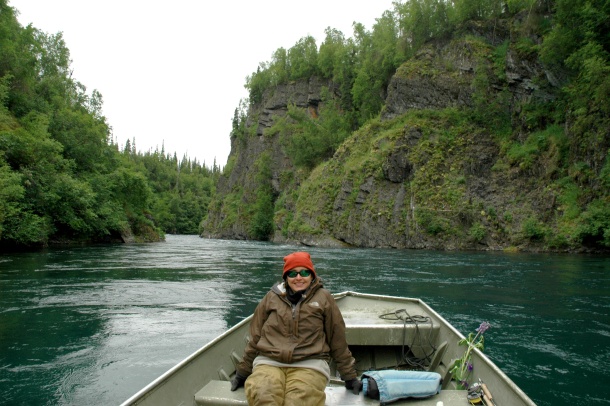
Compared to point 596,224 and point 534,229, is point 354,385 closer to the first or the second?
point 596,224

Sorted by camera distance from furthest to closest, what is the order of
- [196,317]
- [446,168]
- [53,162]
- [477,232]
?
[446,168] → [477,232] → [53,162] → [196,317]

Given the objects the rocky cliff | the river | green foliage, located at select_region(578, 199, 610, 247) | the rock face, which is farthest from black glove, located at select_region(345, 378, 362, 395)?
the rock face

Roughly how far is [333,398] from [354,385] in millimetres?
231

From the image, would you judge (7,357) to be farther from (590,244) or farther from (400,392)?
(590,244)

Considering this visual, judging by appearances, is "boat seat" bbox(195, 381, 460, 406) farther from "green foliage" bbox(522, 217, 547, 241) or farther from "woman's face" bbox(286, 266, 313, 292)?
"green foliage" bbox(522, 217, 547, 241)

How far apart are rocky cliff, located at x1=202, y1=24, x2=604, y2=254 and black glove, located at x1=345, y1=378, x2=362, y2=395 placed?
2860cm

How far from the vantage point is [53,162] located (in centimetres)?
2822

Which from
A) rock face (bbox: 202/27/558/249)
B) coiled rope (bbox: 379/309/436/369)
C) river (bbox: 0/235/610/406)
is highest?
rock face (bbox: 202/27/558/249)

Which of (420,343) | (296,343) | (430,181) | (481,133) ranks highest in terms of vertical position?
(481,133)

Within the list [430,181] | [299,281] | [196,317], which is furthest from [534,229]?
[299,281]

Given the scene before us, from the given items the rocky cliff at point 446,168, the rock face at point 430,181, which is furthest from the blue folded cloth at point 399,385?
the rock face at point 430,181

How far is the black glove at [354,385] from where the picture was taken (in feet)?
13.3

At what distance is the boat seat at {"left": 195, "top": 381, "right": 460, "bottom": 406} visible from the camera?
12.7ft

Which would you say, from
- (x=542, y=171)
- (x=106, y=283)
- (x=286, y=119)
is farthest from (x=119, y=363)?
(x=286, y=119)
